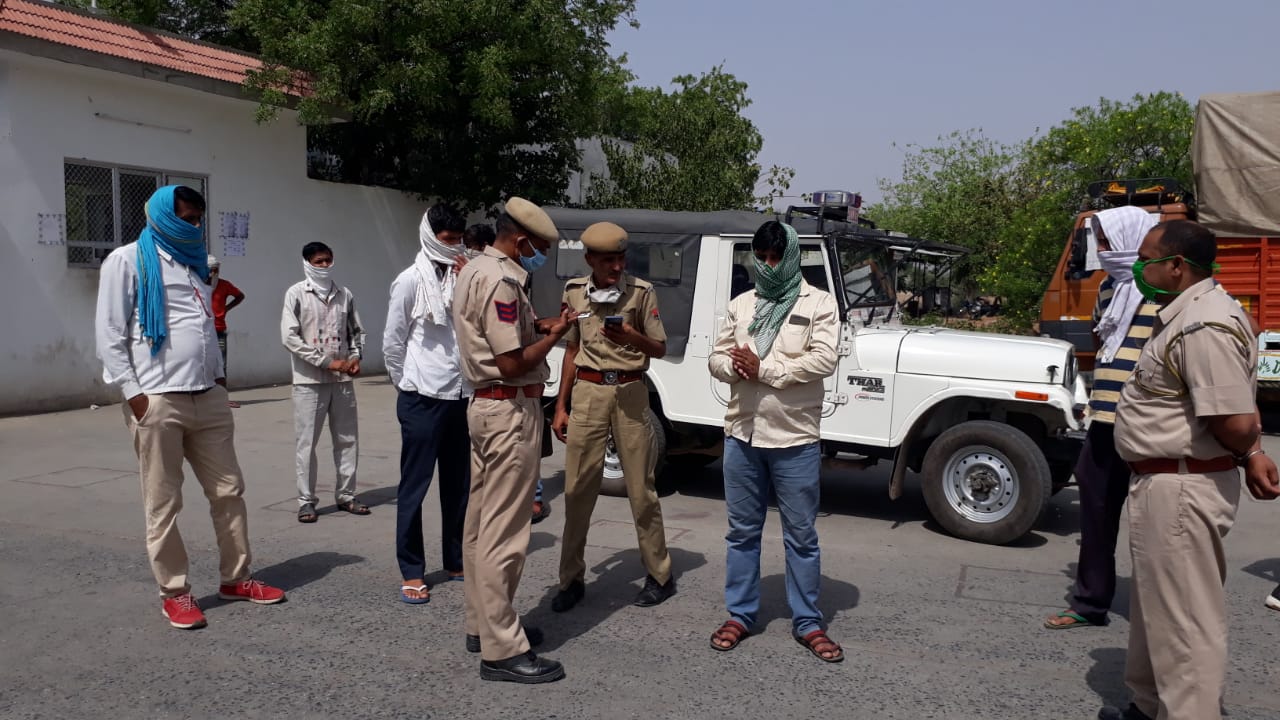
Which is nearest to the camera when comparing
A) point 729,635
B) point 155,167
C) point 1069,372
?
point 729,635

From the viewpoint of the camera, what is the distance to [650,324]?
5.06m

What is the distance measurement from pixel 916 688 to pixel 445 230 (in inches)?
126

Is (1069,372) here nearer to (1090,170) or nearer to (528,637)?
(528,637)

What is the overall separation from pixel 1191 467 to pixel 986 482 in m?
3.08

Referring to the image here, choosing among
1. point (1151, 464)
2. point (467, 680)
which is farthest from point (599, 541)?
point (1151, 464)

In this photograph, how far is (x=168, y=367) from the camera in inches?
181

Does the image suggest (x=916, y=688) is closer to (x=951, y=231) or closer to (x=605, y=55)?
(x=605, y=55)

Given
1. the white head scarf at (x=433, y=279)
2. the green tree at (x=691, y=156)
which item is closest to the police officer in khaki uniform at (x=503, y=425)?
the white head scarf at (x=433, y=279)

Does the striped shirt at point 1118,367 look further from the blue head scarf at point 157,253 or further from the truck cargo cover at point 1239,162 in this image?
the truck cargo cover at point 1239,162

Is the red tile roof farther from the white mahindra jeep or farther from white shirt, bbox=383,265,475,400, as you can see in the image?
white shirt, bbox=383,265,475,400

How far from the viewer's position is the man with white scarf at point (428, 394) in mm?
5180

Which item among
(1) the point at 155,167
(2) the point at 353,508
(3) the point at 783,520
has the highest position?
(1) the point at 155,167

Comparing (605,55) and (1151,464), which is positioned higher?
(605,55)

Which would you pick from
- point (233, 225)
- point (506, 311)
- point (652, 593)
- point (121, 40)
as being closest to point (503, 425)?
point (506, 311)
